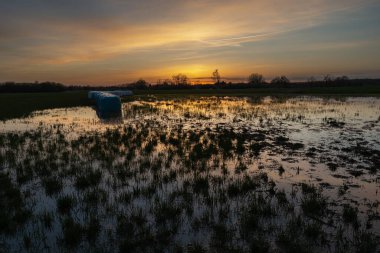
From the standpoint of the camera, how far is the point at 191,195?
24.0 feet

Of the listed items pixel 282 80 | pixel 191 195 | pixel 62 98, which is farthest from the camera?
pixel 282 80

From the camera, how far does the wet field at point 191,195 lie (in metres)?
5.22

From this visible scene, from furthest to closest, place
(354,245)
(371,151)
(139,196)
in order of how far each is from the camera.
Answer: (371,151)
(139,196)
(354,245)

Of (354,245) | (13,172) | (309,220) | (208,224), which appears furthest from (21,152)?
(354,245)

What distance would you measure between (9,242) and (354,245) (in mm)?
5686

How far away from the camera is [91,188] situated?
7.90 meters

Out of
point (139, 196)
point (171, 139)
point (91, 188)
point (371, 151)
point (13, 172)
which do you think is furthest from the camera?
point (171, 139)

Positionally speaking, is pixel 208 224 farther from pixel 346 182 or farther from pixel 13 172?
pixel 13 172

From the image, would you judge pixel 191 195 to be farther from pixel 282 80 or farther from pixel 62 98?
pixel 282 80

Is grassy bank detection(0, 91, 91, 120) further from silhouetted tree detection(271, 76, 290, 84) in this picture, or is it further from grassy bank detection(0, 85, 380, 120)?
silhouetted tree detection(271, 76, 290, 84)

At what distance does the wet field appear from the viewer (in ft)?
17.1

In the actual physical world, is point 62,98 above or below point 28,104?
above

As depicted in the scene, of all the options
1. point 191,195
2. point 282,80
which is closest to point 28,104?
point 191,195

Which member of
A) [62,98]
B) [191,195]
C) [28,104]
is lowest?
[191,195]
